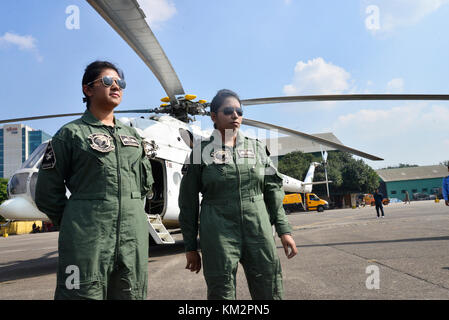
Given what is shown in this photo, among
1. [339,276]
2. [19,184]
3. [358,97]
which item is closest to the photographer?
[339,276]

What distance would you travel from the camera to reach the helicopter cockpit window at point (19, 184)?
18.3 feet

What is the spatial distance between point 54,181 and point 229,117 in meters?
1.15

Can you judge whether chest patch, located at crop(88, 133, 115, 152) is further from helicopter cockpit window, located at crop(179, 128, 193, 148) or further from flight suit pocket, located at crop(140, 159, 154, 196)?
helicopter cockpit window, located at crop(179, 128, 193, 148)

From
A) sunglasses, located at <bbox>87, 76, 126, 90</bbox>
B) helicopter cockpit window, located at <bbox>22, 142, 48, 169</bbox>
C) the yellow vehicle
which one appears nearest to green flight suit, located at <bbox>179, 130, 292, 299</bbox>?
sunglasses, located at <bbox>87, 76, 126, 90</bbox>

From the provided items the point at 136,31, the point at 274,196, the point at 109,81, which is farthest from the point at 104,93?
the point at 136,31

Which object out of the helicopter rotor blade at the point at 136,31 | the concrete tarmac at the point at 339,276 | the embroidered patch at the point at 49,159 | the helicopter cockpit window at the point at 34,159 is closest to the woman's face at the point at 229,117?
the embroidered patch at the point at 49,159

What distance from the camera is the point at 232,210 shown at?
6.64 ft

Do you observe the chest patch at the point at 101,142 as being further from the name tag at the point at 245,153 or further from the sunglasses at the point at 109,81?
the name tag at the point at 245,153

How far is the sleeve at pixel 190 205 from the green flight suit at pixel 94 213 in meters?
0.32

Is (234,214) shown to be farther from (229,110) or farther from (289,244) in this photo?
(229,110)

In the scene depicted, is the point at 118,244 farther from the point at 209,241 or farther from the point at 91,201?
the point at 209,241
